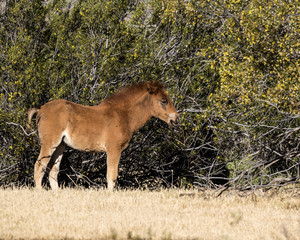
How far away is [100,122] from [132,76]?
7.04ft

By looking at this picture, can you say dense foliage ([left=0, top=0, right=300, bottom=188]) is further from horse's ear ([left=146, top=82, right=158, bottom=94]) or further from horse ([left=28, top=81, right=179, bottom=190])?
horse's ear ([left=146, top=82, right=158, bottom=94])

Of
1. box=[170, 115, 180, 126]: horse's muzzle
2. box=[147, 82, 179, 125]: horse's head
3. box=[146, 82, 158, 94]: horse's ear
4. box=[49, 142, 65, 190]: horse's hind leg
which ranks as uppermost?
box=[146, 82, 158, 94]: horse's ear

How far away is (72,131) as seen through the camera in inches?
382

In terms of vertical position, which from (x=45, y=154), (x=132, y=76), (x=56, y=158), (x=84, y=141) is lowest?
(x=56, y=158)

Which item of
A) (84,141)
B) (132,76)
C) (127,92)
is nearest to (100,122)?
(84,141)

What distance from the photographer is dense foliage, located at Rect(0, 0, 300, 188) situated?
10602 mm

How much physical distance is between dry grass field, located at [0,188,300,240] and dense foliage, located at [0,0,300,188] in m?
1.74

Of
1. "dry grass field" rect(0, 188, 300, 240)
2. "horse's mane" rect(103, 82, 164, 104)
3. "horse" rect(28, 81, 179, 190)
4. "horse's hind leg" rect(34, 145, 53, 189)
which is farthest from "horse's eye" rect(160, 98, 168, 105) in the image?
"horse's hind leg" rect(34, 145, 53, 189)

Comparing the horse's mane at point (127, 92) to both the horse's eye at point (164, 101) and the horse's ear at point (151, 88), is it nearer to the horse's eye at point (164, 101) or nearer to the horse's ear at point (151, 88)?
the horse's ear at point (151, 88)

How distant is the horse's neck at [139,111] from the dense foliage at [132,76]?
111 cm

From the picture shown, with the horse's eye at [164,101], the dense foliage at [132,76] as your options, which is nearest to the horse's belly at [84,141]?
the dense foliage at [132,76]

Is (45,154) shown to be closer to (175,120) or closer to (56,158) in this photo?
(56,158)

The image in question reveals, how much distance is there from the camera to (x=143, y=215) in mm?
6918

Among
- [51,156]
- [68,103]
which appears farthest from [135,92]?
[51,156]
